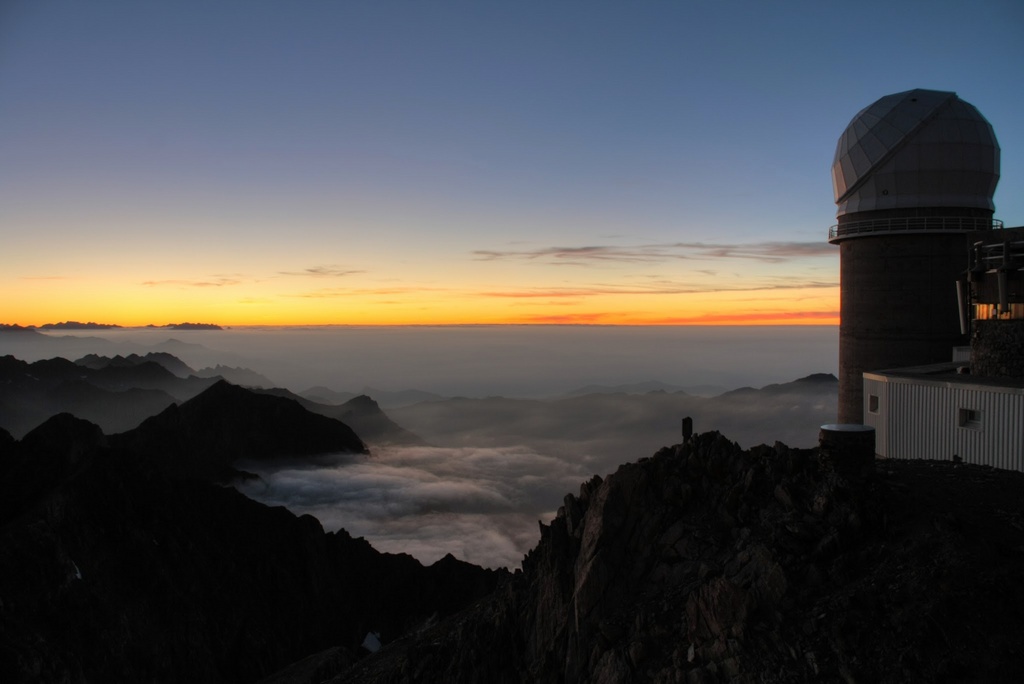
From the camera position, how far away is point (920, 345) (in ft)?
110

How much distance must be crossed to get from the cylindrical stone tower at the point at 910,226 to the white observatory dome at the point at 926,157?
49mm

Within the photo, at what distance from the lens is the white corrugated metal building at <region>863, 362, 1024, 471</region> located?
64.6ft

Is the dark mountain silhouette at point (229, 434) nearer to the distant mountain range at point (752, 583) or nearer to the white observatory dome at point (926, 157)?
the distant mountain range at point (752, 583)

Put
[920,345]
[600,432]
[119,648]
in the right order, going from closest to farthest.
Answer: [920,345] → [119,648] → [600,432]

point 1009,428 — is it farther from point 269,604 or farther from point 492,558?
point 492,558


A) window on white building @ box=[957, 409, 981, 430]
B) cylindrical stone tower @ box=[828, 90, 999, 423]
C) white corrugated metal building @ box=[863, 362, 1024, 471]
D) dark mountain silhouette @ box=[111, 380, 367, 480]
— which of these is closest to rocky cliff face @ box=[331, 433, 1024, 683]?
white corrugated metal building @ box=[863, 362, 1024, 471]

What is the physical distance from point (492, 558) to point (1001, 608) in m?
88.9

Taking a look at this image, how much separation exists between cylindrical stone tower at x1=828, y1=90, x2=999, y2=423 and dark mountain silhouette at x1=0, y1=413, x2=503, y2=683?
31.8 metres

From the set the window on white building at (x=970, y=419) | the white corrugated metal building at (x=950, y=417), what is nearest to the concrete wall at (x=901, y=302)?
the white corrugated metal building at (x=950, y=417)

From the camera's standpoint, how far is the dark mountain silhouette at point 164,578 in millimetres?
40500

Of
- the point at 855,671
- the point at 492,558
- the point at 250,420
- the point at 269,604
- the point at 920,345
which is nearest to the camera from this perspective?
the point at 855,671

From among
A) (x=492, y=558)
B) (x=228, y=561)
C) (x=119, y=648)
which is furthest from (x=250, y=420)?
(x=119, y=648)

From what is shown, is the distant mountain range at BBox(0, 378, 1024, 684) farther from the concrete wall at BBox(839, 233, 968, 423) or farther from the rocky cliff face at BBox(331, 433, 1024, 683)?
the concrete wall at BBox(839, 233, 968, 423)

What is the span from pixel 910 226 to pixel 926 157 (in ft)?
12.0
